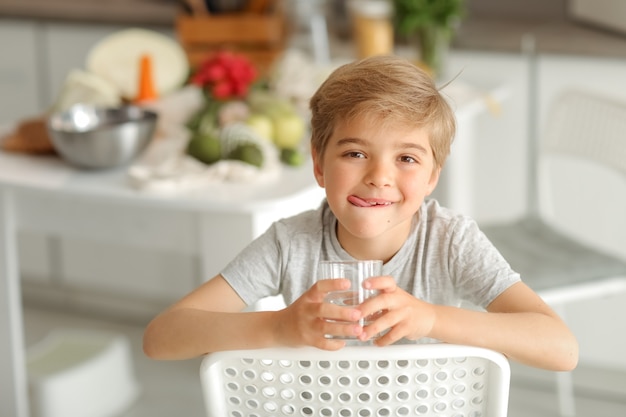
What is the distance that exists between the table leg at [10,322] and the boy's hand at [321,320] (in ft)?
3.25

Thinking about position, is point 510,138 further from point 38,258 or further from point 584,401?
point 38,258

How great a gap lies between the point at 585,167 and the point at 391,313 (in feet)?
5.42

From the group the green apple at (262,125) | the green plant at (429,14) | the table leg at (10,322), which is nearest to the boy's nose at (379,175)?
the green apple at (262,125)

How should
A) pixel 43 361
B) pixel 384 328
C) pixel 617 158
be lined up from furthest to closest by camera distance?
pixel 43 361, pixel 617 158, pixel 384 328

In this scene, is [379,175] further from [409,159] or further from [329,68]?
[329,68]

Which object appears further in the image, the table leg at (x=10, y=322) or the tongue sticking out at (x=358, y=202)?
the table leg at (x=10, y=322)

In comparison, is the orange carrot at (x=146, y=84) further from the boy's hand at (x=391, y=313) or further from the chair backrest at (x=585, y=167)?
the boy's hand at (x=391, y=313)

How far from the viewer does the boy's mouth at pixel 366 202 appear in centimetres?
112

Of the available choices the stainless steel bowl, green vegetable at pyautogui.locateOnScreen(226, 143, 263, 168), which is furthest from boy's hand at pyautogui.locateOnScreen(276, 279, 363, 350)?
the stainless steel bowl

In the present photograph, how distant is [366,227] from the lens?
3.72ft

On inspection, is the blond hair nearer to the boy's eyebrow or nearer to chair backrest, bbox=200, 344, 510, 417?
the boy's eyebrow

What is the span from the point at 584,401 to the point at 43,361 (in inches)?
54.9

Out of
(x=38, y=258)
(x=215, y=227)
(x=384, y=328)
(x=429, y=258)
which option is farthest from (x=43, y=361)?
(x=384, y=328)

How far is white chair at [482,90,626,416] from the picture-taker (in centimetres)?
192
